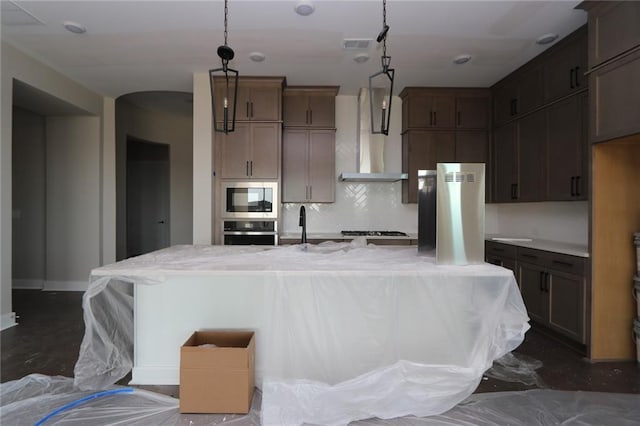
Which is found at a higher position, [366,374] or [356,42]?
[356,42]

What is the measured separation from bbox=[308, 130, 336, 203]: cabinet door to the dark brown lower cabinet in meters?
2.25

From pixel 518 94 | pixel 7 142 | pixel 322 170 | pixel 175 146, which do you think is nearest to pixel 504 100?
pixel 518 94

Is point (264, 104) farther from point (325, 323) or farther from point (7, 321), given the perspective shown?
point (7, 321)

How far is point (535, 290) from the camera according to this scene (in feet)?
9.86

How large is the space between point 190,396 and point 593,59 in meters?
3.57

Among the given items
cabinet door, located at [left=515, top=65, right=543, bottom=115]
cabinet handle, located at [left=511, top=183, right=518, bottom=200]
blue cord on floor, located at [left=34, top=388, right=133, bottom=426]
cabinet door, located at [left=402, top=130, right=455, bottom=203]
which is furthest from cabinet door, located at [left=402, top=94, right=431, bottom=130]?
blue cord on floor, located at [left=34, top=388, right=133, bottom=426]

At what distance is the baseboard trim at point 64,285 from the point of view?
445cm

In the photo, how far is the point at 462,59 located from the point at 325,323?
304cm

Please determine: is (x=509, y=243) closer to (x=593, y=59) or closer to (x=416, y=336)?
(x=593, y=59)

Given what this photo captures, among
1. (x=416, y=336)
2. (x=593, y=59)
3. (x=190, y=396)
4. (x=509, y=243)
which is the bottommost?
(x=190, y=396)

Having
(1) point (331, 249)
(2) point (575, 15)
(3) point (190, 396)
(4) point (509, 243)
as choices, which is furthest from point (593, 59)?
(3) point (190, 396)

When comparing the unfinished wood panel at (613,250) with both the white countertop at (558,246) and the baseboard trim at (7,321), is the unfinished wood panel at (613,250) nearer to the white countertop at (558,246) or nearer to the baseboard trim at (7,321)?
the white countertop at (558,246)

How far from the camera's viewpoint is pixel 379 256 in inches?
82.7

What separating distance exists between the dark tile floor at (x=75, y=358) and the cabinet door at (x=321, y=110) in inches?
125
